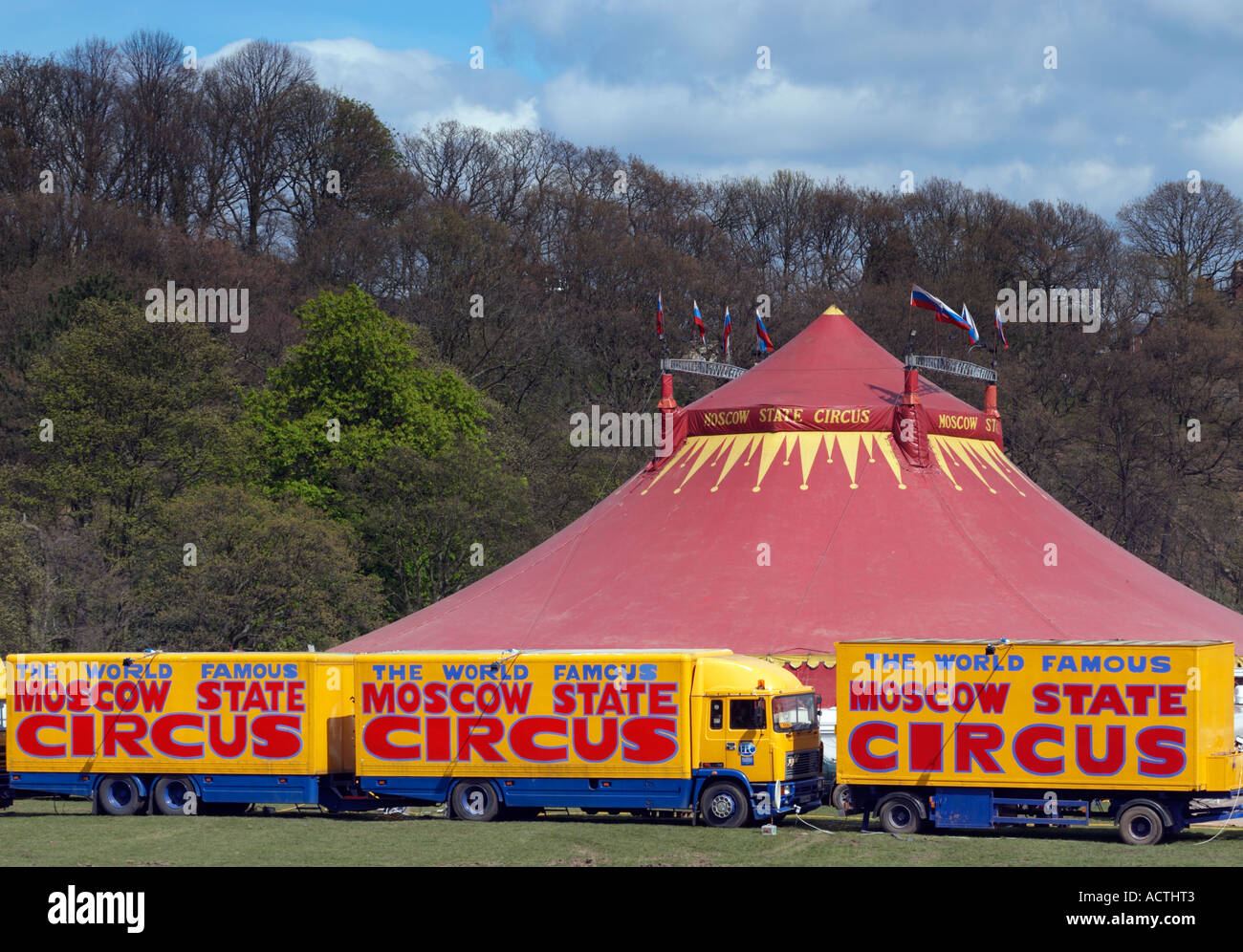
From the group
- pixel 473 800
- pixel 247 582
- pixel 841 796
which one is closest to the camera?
pixel 841 796

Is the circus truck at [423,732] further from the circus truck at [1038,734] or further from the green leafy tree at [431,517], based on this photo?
the green leafy tree at [431,517]

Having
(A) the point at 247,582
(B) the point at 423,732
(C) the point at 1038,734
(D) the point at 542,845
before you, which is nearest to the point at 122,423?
(A) the point at 247,582

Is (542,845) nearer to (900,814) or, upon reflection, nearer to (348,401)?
(900,814)

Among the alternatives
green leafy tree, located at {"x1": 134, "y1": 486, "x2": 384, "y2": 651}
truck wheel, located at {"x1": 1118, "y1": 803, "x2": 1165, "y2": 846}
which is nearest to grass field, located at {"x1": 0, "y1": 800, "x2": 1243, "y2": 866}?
truck wheel, located at {"x1": 1118, "y1": 803, "x2": 1165, "y2": 846}

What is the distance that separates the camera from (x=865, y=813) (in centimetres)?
2286

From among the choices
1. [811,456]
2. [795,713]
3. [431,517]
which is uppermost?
[811,456]

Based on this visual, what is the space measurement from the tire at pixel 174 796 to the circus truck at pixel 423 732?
0.8 inches

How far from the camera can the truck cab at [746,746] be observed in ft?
75.9

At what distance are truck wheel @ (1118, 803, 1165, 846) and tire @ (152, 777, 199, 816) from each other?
12.6m

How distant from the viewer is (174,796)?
25.4 m

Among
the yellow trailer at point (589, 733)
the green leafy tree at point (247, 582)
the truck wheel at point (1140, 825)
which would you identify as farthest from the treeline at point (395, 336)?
the truck wheel at point (1140, 825)

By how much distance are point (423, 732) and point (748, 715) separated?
454 centimetres

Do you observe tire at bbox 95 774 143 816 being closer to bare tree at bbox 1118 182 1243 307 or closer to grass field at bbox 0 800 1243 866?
grass field at bbox 0 800 1243 866

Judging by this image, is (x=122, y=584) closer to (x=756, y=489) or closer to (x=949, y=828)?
(x=756, y=489)
